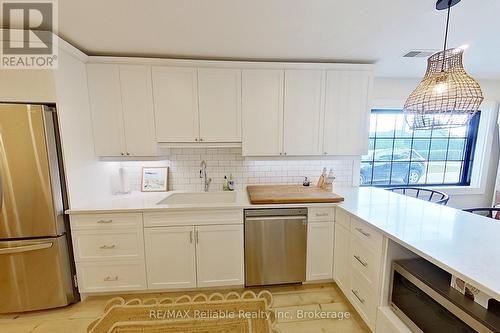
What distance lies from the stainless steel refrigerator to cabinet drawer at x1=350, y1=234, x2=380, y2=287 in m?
2.57

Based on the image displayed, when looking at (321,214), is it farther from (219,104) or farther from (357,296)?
(219,104)

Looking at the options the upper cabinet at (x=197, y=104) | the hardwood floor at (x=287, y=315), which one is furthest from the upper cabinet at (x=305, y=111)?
the hardwood floor at (x=287, y=315)

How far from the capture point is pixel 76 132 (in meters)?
2.00

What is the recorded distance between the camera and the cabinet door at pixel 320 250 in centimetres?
216

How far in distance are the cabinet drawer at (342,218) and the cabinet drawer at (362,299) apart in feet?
1.33

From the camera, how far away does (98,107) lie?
2211mm

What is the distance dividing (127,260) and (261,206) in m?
1.40

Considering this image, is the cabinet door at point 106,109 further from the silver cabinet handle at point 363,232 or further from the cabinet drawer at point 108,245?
the silver cabinet handle at point 363,232

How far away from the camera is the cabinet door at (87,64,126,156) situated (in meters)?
2.18

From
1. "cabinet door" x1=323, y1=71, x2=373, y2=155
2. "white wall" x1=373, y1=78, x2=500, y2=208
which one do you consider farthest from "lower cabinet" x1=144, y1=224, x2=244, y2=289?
"white wall" x1=373, y1=78, x2=500, y2=208

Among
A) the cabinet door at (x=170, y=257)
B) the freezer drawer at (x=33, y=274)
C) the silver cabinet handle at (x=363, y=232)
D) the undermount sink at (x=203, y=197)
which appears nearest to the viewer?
the silver cabinet handle at (x=363, y=232)

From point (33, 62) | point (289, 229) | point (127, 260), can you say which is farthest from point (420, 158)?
point (33, 62)

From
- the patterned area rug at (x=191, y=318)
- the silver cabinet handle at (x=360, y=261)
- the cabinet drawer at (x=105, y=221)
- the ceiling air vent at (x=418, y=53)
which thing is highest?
the ceiling air vent at (x=418, y=53)

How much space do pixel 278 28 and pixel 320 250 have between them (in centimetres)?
209
